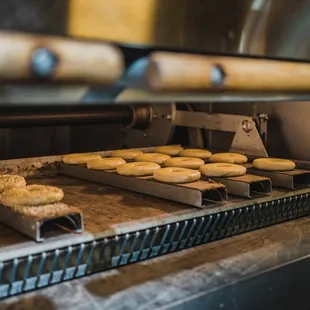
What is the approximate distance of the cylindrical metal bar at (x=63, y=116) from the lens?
2.11 metres

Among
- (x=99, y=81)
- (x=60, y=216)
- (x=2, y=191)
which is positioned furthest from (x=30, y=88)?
(x=2, y=191)

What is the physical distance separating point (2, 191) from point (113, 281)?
1.70 ft

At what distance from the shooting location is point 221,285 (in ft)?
4.03

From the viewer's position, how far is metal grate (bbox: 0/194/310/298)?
113 centimetres

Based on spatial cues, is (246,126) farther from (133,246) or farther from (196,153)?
(133,246)

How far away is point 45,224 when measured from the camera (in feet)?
4.03

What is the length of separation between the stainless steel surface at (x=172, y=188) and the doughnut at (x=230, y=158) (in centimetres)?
41

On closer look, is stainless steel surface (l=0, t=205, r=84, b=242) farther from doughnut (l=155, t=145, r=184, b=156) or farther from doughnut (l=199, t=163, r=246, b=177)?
doughnut (l=155, t=145, r=184, b=156)

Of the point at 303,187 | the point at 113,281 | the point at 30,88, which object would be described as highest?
the point at 30,88

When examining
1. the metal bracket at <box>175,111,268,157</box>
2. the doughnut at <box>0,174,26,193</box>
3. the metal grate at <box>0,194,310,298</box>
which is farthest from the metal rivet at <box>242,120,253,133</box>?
the doughnut at <box>0,174,26,193</box>

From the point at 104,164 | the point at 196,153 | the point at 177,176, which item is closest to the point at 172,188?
the point at 177,176

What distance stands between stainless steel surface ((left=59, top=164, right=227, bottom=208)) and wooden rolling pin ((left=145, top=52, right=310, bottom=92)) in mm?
639

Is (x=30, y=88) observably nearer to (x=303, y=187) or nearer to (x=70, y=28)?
(x=70, y=28)

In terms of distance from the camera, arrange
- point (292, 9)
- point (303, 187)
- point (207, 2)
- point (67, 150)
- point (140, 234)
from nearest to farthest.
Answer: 1. point (207, 2)
2. point (292, 9)
3. point (140, 234)
4. point (303, 187)
5. point (67, 150)
